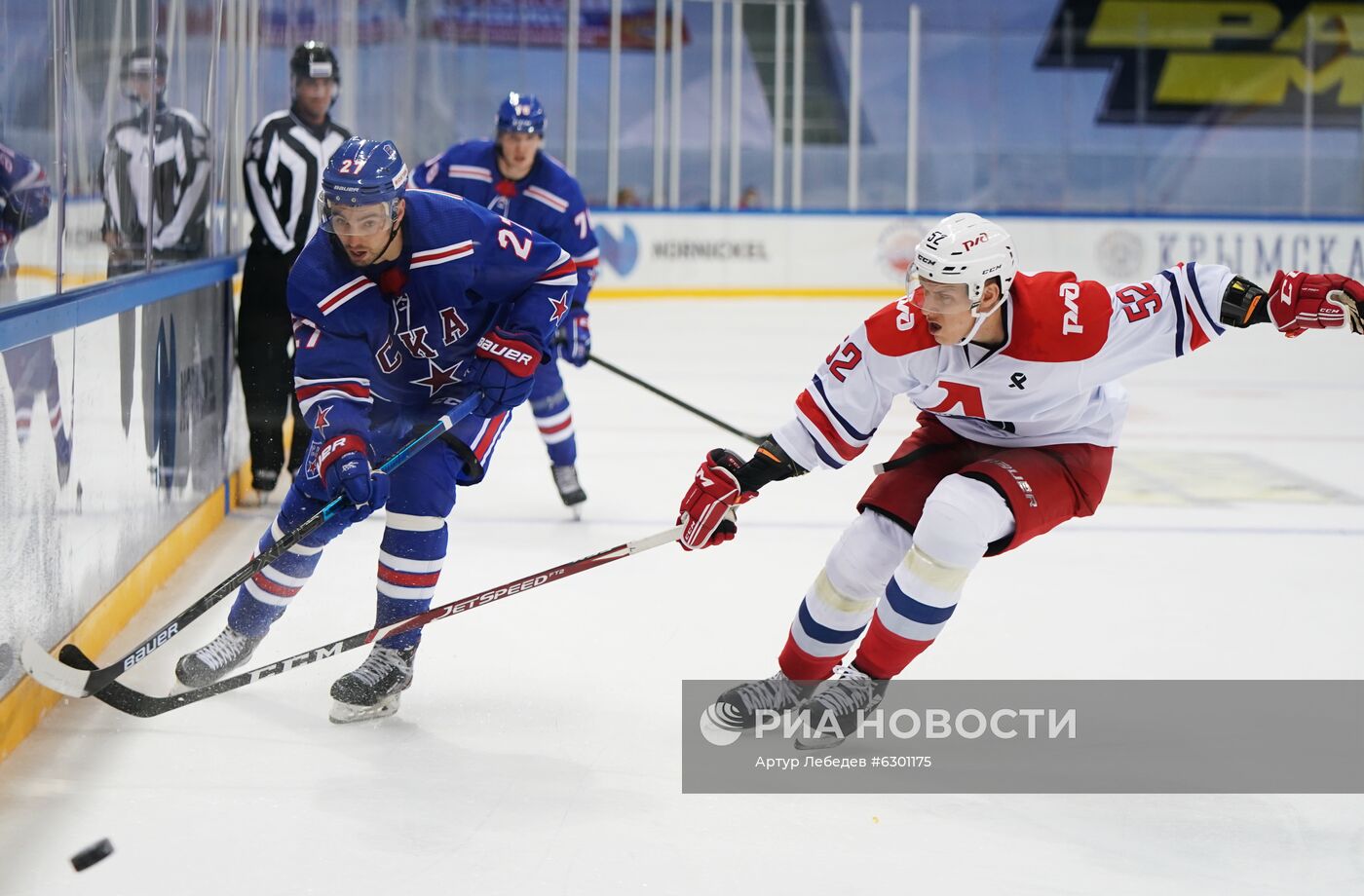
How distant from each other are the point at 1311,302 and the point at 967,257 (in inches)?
22.6

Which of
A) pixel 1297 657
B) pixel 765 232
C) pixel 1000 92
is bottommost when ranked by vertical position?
pixel 1297 657

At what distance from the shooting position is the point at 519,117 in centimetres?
457

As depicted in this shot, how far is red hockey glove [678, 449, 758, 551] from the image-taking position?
8.60 feet

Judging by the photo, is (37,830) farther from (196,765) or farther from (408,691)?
(408,691)

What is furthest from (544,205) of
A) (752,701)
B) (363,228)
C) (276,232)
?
(752,701)

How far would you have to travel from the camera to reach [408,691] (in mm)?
2990

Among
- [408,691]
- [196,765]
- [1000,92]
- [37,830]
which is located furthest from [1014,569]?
[1000,92]

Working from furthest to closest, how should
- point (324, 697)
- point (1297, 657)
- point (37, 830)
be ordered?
point (1297, 657)
point (324, 697)
point (37, 830)

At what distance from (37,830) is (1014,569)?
8.24ft

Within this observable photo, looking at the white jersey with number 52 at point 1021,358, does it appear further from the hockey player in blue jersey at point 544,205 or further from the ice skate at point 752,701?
the hockey player in blue jersey at point 544,205

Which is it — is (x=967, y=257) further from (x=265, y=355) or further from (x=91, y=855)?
(x=265, y=355)

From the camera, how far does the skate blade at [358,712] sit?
2.78 m

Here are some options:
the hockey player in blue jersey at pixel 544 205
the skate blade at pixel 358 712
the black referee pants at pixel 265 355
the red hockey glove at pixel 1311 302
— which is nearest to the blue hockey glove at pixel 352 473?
the skate blade at pixel 358 712

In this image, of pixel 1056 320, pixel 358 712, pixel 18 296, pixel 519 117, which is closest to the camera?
pixel 1056 320
